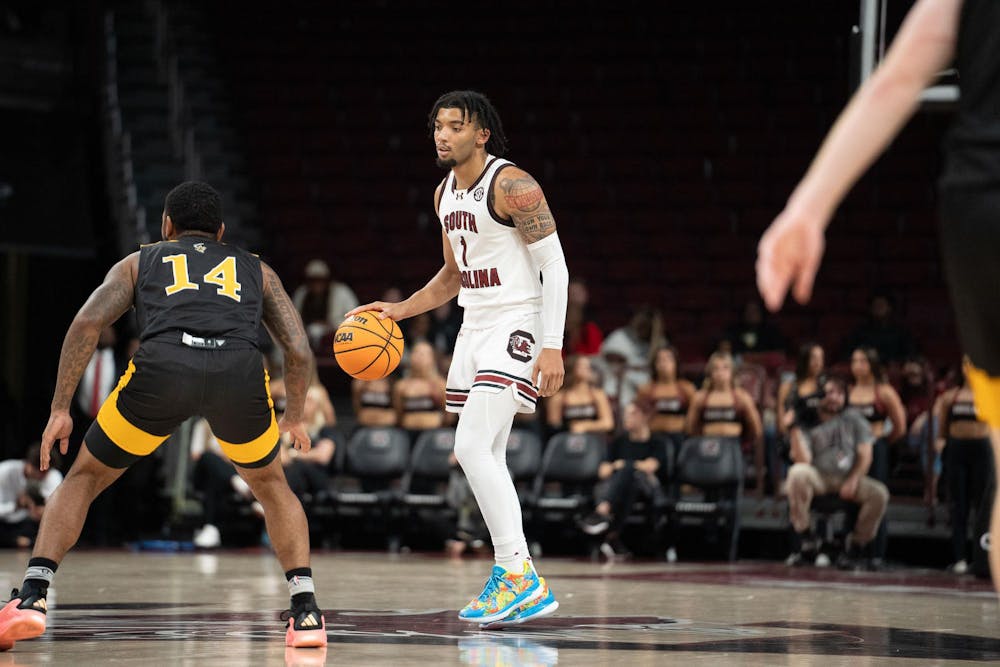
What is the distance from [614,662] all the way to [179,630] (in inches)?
75.3

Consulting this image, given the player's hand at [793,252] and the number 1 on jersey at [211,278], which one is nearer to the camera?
the player's hand at [793,252]

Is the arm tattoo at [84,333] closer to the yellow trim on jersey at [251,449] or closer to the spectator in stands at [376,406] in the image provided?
the yellow trim on jersey at [251,449]

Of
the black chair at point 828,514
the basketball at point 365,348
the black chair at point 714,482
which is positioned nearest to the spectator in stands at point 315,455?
the black chair at point 714,482

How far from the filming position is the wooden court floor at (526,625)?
530cm

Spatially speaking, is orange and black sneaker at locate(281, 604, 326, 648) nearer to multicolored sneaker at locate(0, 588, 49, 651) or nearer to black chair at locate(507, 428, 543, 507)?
multicolored sneaker at locate(0, 588, 49, 651)

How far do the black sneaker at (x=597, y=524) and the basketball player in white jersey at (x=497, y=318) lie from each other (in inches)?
261

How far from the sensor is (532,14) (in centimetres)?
1800

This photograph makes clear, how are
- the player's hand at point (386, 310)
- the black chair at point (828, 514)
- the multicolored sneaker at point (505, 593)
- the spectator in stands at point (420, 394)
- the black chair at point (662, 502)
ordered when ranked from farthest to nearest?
the spectator in stands at point (420, 394), the black chair at point (662, 502), the black chair at point (828, 514), the player's hand at point (386, 310), the multicolored sneaker at point (505, 593)

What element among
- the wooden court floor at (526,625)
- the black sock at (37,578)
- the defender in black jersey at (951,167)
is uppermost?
the defender in black jersey at (951,167)

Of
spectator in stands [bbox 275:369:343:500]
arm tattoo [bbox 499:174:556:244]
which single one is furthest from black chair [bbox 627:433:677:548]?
arm tattoo [bbox 499:174:556:244]

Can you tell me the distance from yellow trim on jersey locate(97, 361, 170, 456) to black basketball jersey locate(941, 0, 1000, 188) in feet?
11.6

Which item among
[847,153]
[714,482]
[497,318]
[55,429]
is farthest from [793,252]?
[714,482]

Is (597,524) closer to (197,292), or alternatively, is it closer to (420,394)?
(420,394)

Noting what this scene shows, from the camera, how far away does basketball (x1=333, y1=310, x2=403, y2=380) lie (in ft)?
21.3
